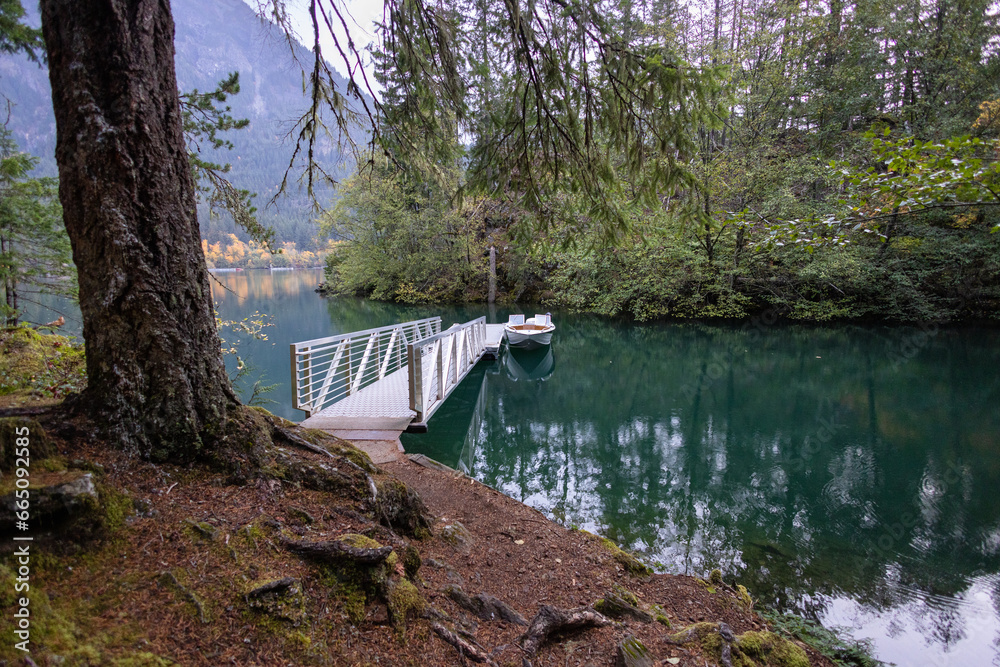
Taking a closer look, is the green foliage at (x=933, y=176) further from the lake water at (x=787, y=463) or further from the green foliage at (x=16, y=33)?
the green foliage at (x=16, y=33)

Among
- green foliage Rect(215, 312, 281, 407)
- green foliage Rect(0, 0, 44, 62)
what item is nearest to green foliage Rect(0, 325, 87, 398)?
green foliage Rect(215, 312, 281, 407)

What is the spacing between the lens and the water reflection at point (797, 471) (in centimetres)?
373

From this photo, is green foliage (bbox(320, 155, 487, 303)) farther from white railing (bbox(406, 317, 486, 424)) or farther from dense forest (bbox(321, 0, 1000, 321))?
white railing (bbox(406, 317, 486, 424))

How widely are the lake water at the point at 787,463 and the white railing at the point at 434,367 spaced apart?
66cm

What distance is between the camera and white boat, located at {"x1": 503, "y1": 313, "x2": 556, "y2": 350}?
528 inches

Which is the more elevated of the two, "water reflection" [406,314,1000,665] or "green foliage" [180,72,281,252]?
"green foliage" [180,72,281,252]

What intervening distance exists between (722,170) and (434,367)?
45.4 feet

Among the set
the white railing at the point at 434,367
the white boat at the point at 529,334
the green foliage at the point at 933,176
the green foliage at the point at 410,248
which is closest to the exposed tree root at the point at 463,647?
the white railing at the point at 434,367

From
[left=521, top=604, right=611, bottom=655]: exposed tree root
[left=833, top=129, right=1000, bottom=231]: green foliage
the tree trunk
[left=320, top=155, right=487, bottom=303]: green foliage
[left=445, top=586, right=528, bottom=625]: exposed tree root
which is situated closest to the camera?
the tree trunk

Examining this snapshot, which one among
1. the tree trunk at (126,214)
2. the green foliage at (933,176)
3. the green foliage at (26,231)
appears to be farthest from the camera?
the green foliage at (26,231)

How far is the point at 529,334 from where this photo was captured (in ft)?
43.7

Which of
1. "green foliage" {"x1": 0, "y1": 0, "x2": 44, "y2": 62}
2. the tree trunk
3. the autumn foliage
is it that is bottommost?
the tree trunk

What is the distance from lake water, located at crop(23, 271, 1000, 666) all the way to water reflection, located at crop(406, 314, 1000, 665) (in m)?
0.02

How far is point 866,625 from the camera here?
3352mm
